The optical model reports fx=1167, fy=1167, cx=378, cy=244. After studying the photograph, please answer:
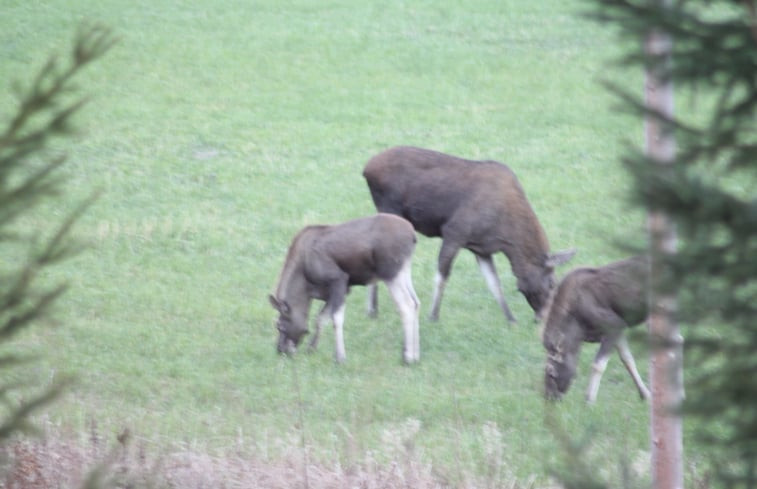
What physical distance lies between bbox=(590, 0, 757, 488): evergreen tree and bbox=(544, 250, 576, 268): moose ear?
956 cm

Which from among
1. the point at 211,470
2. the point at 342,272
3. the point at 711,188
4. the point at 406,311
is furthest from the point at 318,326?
the point at 711,188

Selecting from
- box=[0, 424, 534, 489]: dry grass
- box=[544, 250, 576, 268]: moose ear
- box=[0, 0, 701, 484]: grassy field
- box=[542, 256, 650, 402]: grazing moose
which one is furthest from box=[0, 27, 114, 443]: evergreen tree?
box=[544, 250, 576, 268]: moose ear

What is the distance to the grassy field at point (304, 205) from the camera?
984 cm

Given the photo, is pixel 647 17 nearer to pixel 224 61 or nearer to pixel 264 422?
pixel 264 422

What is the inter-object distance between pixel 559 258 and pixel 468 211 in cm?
120

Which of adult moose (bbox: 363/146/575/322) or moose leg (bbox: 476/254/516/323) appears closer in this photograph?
adult moose (bbox: 363/146/575/322)

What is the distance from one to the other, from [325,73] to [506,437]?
53.9 ft

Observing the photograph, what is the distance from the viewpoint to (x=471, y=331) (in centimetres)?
1322

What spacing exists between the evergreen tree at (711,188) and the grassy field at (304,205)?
0.16m

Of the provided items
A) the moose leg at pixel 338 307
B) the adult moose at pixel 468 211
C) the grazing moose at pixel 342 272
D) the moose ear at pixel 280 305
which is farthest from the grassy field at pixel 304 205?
the adult moose at pixel 468 211

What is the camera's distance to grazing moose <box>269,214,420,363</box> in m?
12.1

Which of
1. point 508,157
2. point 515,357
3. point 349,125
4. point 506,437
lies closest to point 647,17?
point 506,437

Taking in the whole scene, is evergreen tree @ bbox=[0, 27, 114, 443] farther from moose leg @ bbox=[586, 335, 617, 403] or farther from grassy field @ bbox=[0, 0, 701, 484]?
moose leg @ bbox=[586, 335, 617, 403]

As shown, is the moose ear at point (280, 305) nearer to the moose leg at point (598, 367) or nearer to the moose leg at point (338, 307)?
the moose leg at point (338, 307)
